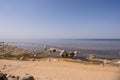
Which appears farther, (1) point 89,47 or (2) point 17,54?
(1) point 89,47

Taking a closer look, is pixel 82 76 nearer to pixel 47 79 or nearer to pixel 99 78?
pixel 99 78

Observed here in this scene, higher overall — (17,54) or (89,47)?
(17,54)

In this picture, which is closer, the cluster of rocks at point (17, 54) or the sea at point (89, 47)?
the cluster of rocks at point (17, 54)

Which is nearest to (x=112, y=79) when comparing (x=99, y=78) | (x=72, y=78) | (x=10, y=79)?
(x=99, y=78)

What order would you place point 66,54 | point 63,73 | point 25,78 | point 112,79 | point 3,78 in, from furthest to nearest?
point 66,54 → point 63,73 → point 112,79 → point 25,78 → point 3,78

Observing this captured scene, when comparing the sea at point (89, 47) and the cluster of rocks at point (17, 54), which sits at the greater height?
the cluster of rocks at point (17, 54)

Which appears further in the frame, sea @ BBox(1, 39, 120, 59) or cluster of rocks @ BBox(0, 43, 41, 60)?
sea @ BBox(1, 39, 120, 59)

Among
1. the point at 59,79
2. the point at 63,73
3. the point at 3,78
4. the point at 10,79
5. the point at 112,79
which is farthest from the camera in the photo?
the point at 63,73

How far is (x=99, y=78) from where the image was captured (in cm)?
1132

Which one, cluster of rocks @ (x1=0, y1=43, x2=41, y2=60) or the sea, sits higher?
cluster of rocks @ (x1=0, y1=43, x2=41, y2=60)

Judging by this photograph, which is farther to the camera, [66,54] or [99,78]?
[66,54]

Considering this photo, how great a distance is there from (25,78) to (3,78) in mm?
1179

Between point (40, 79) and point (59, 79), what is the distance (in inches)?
49.4

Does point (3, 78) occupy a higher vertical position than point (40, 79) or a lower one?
higher
